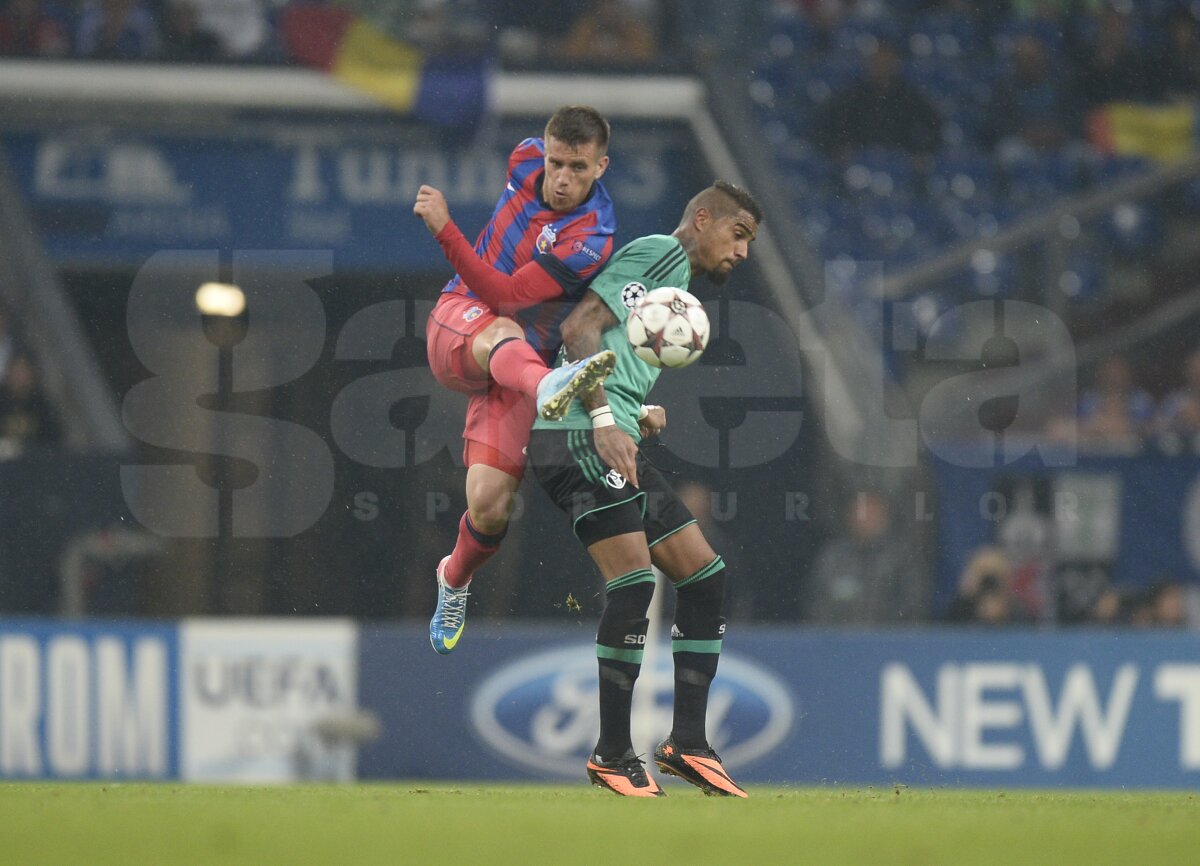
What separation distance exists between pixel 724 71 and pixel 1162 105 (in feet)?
11.6

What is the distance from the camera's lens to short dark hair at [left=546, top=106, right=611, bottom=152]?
564 centimetres

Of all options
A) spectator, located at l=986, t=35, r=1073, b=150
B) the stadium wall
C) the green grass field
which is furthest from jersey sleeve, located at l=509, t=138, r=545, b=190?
spectator, located at l=986, t=35, r=1073, b=150

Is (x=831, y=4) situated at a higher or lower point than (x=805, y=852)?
higher

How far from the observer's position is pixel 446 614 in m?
6.41

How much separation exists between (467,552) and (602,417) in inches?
41.0

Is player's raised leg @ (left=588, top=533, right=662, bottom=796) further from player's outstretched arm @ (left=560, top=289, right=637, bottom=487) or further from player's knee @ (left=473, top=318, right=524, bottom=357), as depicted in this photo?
player's knee @ (left=473, top=318, right=524, bottom=357)

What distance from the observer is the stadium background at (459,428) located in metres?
8.97

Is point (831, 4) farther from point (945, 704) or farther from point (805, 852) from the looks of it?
point (805, 852)

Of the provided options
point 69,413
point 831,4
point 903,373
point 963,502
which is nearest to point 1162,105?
point 831,4

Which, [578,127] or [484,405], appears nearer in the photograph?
[578,127]

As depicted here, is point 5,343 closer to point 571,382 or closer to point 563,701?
point 563,701

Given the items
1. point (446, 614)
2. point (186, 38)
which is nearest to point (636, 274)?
point (446, 614)

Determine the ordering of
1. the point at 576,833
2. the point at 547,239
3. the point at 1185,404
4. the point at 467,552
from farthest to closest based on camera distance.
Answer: the point at 1185,404, the point at 467,552, the point at 547,239, the point at 576,833

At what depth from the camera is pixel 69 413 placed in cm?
994
